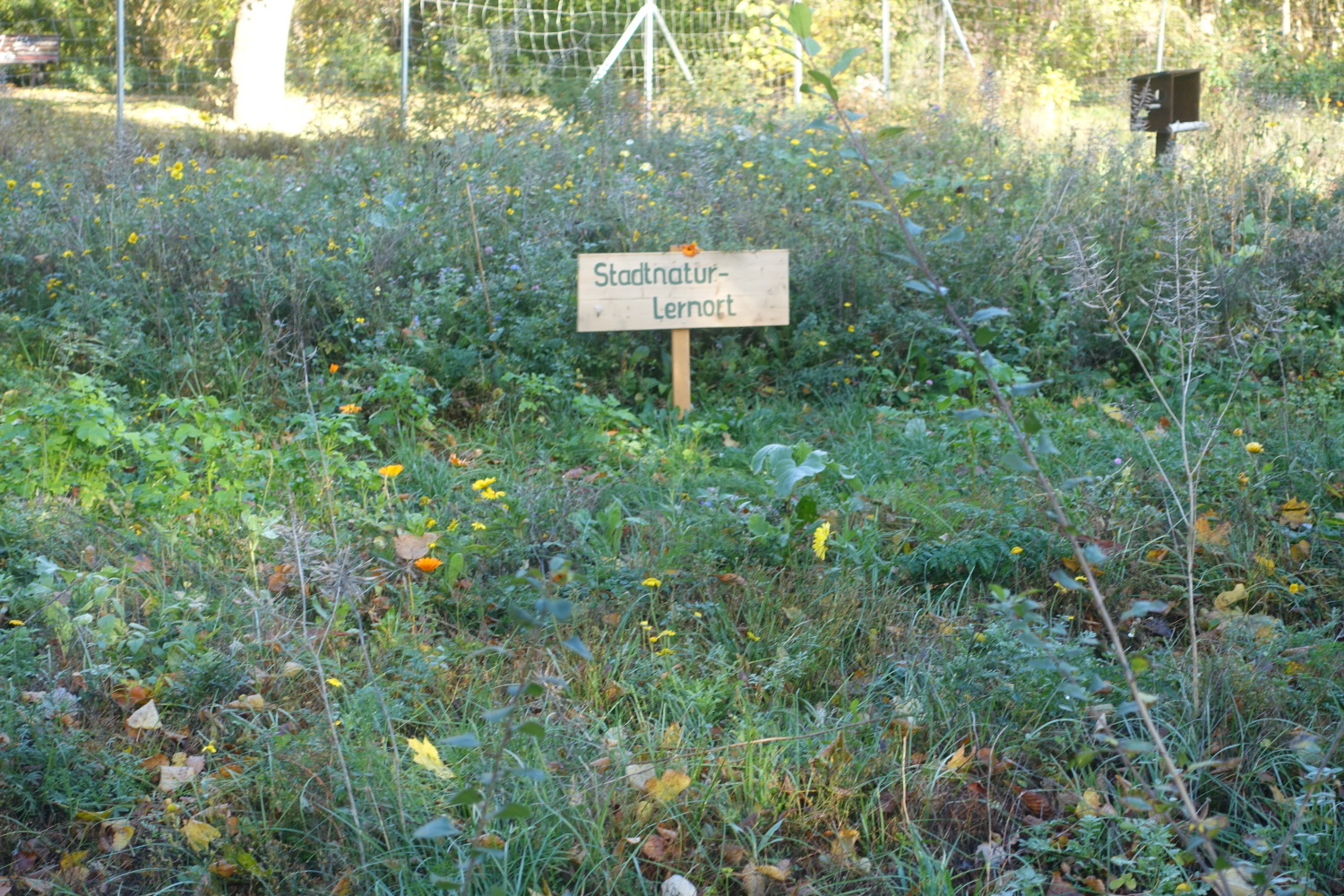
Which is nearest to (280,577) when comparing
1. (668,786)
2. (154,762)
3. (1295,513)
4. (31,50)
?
(154,762)

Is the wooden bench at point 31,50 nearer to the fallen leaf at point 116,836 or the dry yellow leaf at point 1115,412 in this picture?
the dry yellow leaf at point 1115,412

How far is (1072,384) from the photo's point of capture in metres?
5.20

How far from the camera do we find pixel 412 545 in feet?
10.6

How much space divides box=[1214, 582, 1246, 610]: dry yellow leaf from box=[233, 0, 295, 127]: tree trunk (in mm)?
12060

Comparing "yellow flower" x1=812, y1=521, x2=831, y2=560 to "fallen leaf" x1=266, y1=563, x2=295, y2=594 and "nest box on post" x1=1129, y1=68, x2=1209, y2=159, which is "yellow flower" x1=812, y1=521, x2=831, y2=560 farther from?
"nest box on post" x1=1129, y1=68, x2=1209, y2=159

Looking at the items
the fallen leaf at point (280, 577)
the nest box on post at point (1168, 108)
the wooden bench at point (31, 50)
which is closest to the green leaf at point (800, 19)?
the fallen leaf at point (280, 577)

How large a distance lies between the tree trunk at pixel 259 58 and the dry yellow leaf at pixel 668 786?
478 inches

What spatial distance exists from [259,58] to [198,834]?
495 inches

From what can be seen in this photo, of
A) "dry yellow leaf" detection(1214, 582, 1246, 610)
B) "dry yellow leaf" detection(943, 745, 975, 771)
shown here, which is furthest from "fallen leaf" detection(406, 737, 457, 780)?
"dry yellow leaf" detection(1214, 582, 1246, 610)

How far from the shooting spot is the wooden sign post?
481 centimetres

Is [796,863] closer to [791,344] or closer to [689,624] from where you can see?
[689,624]

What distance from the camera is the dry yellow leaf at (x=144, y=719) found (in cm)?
251

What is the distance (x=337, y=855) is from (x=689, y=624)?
1169 millimetres

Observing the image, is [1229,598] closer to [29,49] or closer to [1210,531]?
[1210,531]
